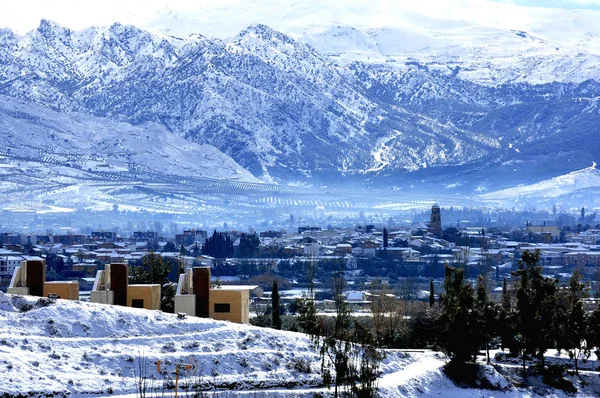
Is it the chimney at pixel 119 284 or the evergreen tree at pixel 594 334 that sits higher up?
the chimney at pixel 119 284

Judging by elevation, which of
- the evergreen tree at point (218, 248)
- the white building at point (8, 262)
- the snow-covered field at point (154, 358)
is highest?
the evergreen tree at point (218, 248)

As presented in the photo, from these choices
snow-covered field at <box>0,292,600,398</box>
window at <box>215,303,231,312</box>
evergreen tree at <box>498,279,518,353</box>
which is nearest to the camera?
snow-covered field at <box>0,292,600,398</box>

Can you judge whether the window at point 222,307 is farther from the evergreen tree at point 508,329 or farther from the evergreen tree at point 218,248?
the evergreen tree at point 218,248

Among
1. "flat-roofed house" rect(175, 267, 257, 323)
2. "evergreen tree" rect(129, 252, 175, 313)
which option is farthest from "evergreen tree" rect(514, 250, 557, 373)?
"evergreen tree" rect(129, 252, 175, 313)

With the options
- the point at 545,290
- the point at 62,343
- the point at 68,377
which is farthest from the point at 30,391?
the point at 545,290

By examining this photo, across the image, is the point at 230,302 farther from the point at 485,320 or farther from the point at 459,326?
the point at 485,320

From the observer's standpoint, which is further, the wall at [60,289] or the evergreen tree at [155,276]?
the evergreen tree at [155,276]

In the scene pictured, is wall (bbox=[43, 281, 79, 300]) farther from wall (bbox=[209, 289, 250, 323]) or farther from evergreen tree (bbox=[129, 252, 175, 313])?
evergreen tree (bbox=[129, 252, 175, 313])

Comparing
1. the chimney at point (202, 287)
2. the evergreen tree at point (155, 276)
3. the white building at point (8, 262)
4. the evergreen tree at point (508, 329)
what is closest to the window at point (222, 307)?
the chimney at point (202, 287)

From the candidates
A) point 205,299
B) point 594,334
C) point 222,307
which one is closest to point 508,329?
point 594,334
